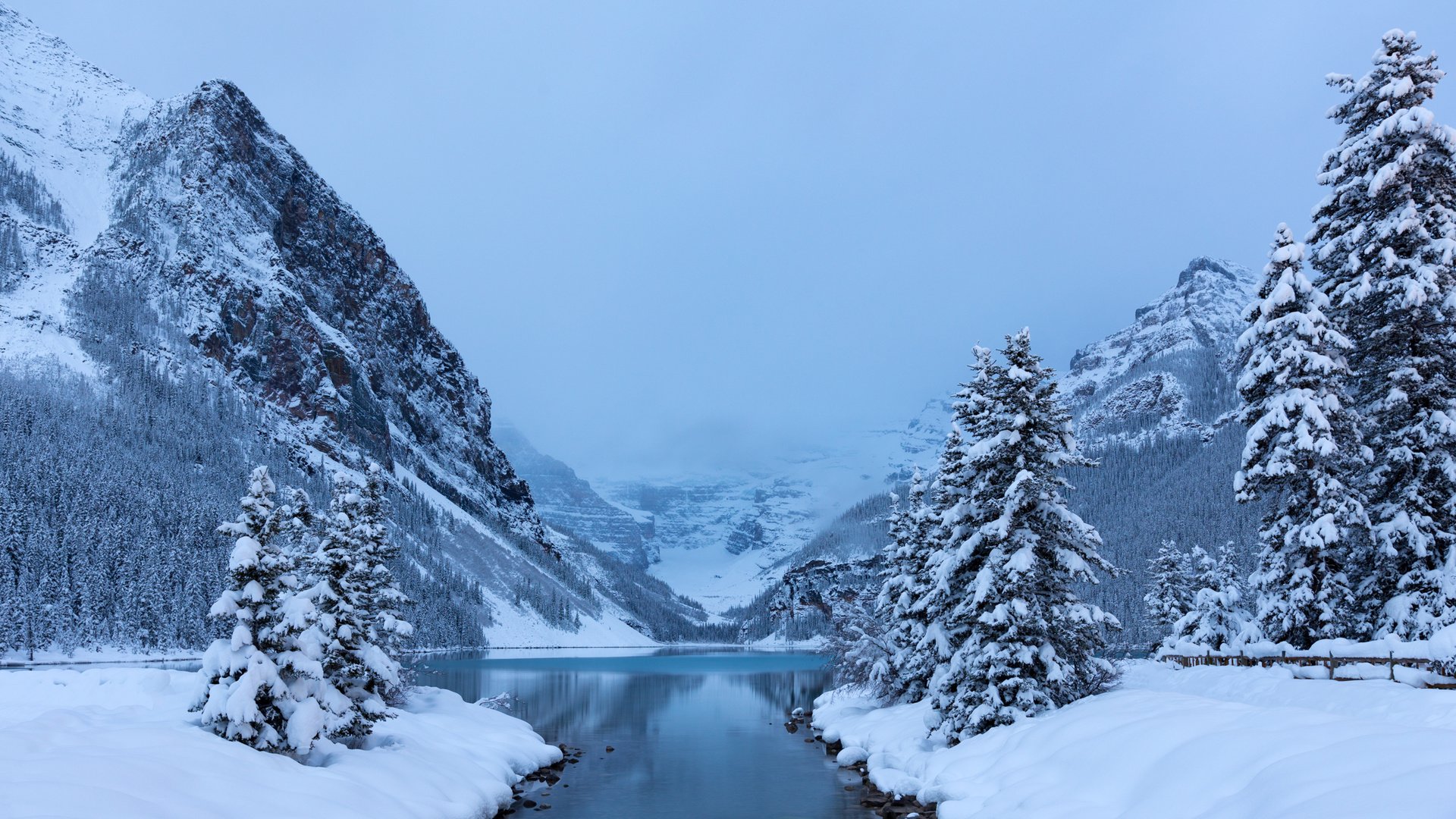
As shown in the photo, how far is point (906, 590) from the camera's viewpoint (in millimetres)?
41375

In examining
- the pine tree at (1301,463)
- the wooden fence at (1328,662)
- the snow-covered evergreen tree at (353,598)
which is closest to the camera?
the wooden fence at (1328,662)

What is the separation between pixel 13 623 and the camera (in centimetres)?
8706

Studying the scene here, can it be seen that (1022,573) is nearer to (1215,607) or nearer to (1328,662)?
(1328,662)

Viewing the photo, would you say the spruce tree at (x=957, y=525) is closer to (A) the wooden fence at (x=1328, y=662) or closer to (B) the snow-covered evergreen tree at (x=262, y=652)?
(A) the wooden fence at (x=1328, y=662)

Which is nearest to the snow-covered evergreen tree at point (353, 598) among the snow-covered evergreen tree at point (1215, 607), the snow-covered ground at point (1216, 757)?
the snow-covered ground at point (1216, 757)

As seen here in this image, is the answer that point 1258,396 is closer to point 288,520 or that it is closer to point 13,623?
point 288,520

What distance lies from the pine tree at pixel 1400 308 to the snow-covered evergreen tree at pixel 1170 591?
4089 cm

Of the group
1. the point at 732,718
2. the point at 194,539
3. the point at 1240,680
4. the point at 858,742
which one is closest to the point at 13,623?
the point at 194,539

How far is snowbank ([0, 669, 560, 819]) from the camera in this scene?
1477 cm

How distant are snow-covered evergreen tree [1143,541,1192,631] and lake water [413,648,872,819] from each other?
28.7 meters

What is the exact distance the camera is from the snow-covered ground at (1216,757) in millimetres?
12141

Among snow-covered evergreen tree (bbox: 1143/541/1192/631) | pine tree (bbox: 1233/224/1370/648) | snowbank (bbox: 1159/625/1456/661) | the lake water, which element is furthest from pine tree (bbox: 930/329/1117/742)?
snow-covered evergreen tree (bbox: 1143/541/1192/631)

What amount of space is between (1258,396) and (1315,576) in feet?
Answer: 19.1

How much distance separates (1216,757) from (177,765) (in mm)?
20545
